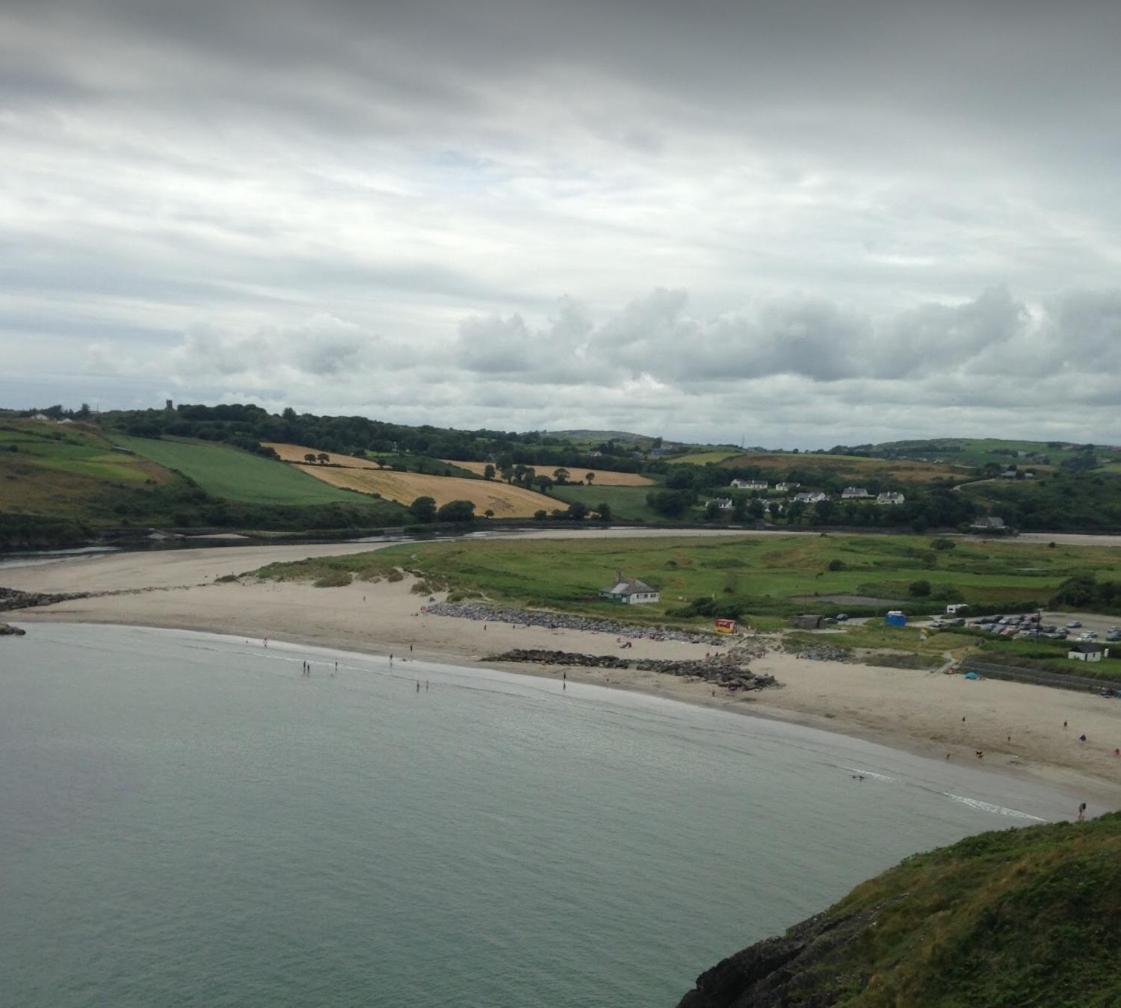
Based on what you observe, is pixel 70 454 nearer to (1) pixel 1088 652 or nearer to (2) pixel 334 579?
(2) pixel 334 579

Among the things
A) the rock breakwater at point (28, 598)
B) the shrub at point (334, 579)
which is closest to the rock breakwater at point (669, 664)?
the shrub at point (334, 579)

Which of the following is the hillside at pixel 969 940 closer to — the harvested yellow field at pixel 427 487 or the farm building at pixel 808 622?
the farm building at pixel 808 622

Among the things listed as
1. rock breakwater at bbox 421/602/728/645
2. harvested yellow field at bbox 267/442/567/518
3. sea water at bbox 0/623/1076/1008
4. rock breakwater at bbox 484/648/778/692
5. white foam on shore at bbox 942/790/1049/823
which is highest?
harvested yellow field at bbox 267/442/567/518

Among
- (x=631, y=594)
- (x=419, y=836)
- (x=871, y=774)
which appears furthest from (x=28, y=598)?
(x=871, y=774)

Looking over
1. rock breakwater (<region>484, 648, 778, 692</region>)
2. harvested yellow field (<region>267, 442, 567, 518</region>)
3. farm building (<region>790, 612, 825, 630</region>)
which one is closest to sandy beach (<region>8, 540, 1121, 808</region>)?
rock breakwater (<region>484, 648, 778, 692</region>)

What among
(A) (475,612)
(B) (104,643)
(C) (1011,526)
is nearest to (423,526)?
(A) (475,612)

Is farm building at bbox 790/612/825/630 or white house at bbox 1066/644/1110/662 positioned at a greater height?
white house at bbox 1066/644/1110/662

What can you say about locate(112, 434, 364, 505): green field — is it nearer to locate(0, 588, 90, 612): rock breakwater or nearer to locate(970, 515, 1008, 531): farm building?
locate(0, 588, 90, 612): rock breakwater
